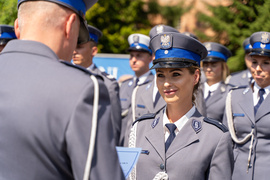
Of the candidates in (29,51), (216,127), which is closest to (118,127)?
(216,127)

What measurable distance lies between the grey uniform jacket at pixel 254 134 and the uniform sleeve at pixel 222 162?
4.73 feet

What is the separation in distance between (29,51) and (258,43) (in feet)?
11.0

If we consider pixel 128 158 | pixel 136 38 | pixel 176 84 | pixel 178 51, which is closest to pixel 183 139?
pixel 176 84

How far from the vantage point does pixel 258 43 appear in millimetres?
4316

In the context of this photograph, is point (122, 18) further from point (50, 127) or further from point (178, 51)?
point (50, 127)

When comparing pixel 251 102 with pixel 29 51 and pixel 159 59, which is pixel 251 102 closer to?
pixel 159 59

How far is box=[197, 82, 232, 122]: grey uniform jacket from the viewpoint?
5328mm

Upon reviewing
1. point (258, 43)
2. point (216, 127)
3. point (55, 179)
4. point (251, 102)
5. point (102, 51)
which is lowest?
point (55, 179)

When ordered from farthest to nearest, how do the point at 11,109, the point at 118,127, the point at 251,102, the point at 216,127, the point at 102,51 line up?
the point at 102,51, the point at 118,127, the point at 251,102, the point at 216,127, the point at 11,109

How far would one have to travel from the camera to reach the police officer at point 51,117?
58.6 inches

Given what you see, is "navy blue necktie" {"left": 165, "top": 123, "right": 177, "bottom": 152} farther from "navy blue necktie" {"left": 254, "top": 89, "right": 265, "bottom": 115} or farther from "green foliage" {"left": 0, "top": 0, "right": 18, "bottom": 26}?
"green foliage" {"left": 0, "top": 0, "right": 18, "bottom": 26}

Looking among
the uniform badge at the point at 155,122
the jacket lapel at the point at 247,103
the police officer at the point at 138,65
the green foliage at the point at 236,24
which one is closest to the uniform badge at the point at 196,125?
the uniform badge at the point at 155,122

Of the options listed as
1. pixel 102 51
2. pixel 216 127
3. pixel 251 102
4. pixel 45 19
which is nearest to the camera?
pixel 45 19

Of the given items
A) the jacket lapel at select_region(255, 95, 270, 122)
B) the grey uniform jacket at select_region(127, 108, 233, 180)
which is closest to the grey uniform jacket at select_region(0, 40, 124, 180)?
the grey uniform jacket at select_region(127, 108, 233, 180)
